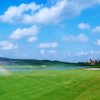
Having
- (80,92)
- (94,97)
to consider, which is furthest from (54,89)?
(94,97)

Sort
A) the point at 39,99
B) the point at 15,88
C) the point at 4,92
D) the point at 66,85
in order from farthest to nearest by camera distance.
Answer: the point at 66,85 < the point at 15,88 < the point at 4,92 < the point at 39,99

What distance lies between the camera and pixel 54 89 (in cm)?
3128

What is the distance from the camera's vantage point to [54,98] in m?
27.4

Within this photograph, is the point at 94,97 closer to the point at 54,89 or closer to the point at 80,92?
the point at 80,92

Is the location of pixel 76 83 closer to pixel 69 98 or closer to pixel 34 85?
pixel 34 85

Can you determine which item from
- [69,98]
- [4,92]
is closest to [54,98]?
[69,98]

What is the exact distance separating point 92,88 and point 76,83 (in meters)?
3.98

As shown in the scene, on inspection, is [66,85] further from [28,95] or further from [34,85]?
[28,95]

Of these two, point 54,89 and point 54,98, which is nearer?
point 54,98

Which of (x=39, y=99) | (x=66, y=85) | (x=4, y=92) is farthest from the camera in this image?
(x=66, y=85)

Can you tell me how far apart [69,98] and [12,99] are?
5269 millimetres

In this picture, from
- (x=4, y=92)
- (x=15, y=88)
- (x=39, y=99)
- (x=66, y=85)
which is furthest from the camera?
(x=66, y=85)

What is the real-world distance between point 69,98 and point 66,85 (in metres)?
6.92

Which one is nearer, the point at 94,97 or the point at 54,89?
the point at 94,97
